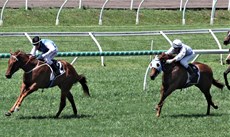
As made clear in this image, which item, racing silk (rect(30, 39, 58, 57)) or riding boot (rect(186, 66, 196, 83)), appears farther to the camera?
riding boot (rect(186, 66, 196, 83))

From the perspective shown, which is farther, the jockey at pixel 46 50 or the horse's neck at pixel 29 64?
the jockey at pixel 46 50

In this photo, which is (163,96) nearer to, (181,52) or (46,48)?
(181,52)

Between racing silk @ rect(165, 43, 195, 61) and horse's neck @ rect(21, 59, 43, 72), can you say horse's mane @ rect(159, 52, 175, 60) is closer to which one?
racing silk @ rect(165, 43, 195, 61)

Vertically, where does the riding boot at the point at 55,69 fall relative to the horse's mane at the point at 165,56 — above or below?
below

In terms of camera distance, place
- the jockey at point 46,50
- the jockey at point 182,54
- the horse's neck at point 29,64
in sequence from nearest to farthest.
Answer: the horse's neck at point 29,64 < the jockey at point 46,50 < the jockey at point 182,54

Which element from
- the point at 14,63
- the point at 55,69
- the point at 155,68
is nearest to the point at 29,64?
the point at 14,63

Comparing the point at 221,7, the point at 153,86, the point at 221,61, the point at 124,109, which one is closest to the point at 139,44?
the point at 221,61

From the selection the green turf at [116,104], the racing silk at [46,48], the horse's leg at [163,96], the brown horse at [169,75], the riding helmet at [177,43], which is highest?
the riding helmet at [177,43]

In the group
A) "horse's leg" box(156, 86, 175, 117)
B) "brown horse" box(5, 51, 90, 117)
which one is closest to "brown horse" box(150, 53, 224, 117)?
"horse's leg" box(156, 86, 175, 117)

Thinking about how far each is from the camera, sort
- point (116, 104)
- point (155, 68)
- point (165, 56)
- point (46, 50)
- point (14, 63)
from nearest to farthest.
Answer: point (14, 63) → point (155, 68) → point (165, 56) → point (46, 50) → point (116, 104)

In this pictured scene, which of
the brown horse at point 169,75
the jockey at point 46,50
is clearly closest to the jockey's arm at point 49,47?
the jockey at point 46,50

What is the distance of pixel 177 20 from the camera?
3438cm

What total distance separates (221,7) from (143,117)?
25.7 meters

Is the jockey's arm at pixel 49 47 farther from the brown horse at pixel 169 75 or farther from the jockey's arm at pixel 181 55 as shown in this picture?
the jockey's arm at pixel 181 55
